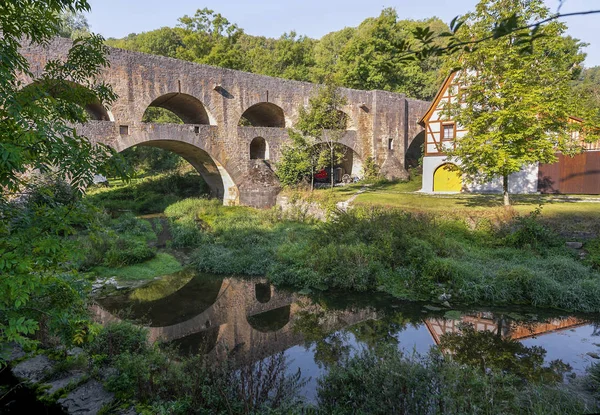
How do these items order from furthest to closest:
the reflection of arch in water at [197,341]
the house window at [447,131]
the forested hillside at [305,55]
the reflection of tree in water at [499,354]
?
the forested hillside at [305,55]
the house window at [447,131]
the reflection of arch in water at [197,341]
the reflection of tree in water at [499,354]

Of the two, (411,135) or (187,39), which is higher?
(187,39)

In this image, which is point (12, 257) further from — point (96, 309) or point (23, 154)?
point (96, 309)

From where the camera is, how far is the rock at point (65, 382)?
14.6ft

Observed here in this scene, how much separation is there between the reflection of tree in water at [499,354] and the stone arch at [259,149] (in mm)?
15459

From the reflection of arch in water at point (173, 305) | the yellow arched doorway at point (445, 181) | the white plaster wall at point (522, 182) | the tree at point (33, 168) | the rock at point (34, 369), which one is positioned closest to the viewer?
the tree at point (33, 168)

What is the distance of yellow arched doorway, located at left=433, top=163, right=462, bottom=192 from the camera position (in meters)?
20.5

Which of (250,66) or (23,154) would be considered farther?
(250,66)

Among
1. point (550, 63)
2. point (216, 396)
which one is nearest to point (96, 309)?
point (216, 396)

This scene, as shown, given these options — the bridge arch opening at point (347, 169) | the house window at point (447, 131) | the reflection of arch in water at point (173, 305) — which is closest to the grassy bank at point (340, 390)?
the reflection of arch in water at point (173, 305)

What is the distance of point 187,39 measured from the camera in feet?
97.6

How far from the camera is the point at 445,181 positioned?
2084cm

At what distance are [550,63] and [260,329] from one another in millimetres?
11764

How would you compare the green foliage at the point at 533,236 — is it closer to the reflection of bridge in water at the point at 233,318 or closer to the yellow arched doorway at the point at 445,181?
the reflection of bridge in water at the point at 233,318

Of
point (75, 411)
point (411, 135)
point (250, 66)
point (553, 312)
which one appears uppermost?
point (250, 66)
